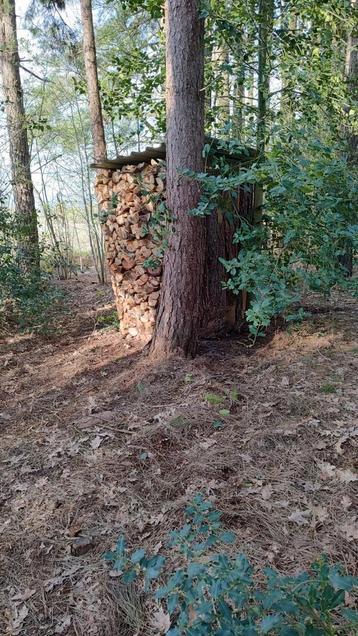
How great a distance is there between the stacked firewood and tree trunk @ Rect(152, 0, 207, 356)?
398mm

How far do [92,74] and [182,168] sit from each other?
179 inches

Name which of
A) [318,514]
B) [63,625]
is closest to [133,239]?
[318,514]

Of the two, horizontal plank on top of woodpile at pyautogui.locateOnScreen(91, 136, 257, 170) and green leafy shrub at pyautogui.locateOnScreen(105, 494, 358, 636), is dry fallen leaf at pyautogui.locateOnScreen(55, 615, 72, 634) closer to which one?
green leafy shrub at pyautogui.locateOnScreen(105, 494, 358, 636)

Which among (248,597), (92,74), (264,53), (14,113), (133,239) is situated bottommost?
(248,597)

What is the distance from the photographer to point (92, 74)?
22.2ft

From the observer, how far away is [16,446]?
2855 millimetres

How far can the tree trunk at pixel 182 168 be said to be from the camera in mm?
3348

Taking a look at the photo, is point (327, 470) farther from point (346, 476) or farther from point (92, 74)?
point (92, 74)

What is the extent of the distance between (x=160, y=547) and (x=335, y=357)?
7.39 feet

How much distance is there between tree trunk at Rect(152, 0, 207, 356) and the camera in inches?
132

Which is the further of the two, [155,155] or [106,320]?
[106,320]

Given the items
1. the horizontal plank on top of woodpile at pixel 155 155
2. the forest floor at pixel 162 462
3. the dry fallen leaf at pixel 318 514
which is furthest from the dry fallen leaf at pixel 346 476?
the horizontal plank on top of woodpile at pixel 155 155

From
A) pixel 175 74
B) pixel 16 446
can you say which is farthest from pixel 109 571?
pixel 175 74

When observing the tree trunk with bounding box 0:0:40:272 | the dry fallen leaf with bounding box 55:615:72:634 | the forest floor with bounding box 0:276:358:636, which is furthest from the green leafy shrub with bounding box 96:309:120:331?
the dry fallen leaf with bounding box 55:615:72:634
